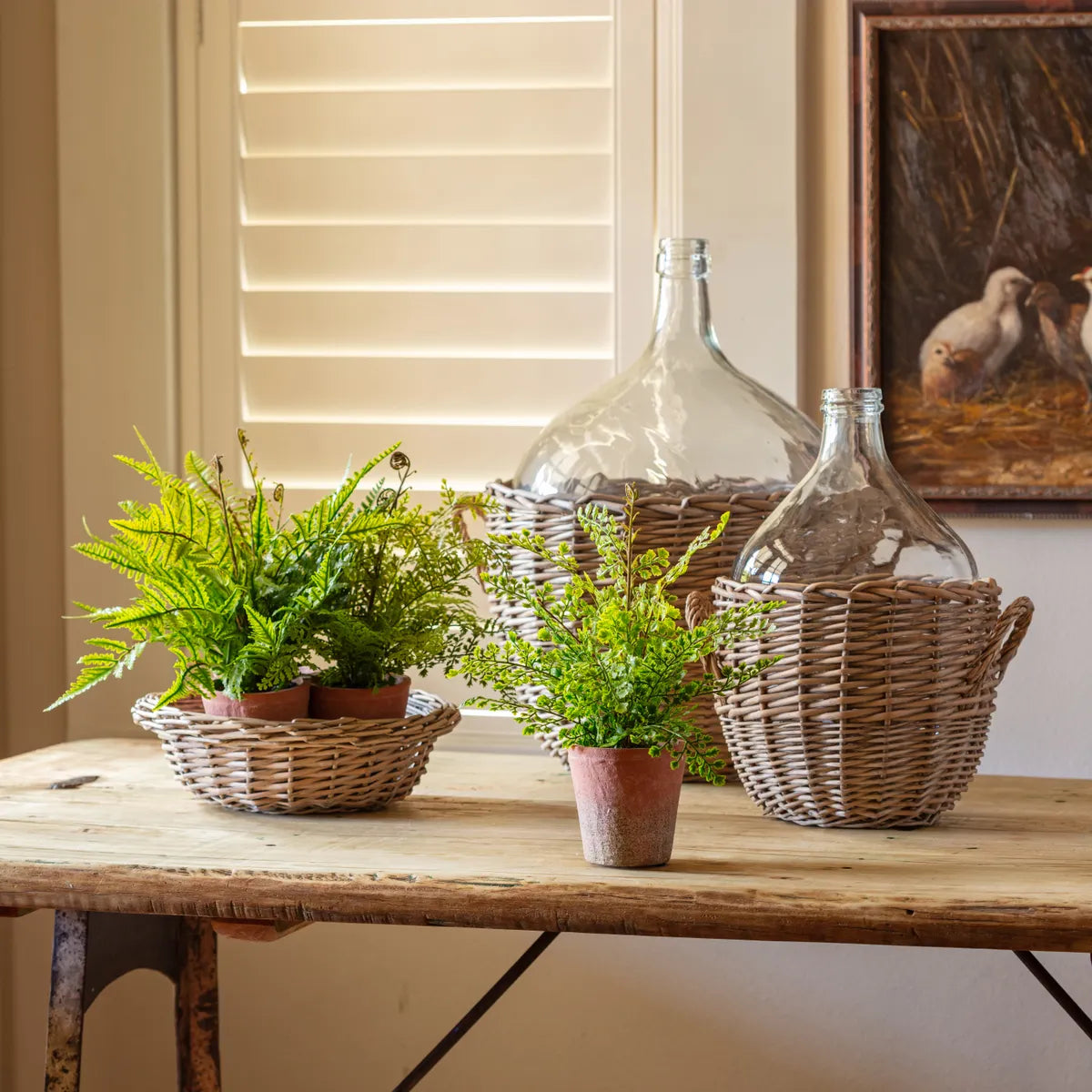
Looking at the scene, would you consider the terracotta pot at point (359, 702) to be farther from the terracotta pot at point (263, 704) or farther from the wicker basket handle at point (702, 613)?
the wicker basket handle at point (702, 613)

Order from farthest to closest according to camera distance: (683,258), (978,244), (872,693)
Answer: (978,244), (683,258), (872,693)

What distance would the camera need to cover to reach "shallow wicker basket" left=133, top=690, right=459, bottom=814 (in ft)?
3.33

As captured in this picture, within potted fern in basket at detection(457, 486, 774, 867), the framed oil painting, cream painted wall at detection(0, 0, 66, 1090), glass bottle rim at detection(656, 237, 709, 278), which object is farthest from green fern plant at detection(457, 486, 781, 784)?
cream painted wall at detection(0, 0, 66, 1090)

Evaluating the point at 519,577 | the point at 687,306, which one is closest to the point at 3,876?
the point at 519,577

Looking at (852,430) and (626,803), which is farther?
(852,430)

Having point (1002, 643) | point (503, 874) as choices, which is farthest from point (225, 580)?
point (1002, 643)

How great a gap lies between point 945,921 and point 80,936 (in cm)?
69

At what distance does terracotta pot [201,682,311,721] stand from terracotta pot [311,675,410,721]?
27 millimetres

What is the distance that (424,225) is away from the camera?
1621mm

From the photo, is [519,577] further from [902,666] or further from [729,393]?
[902,666]

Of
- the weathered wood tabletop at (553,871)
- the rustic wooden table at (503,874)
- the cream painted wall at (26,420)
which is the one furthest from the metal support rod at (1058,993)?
the cream painted wall at (26,420)

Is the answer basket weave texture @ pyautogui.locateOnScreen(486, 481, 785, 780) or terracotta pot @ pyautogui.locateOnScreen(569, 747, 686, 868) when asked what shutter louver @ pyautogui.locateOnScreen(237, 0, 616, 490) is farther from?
terracotta pot @ pyautogui.locateOnScreen(569, 747, 686, 868)

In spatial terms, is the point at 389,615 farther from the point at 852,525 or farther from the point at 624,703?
the point at 852,525

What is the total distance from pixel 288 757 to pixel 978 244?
1017mm
